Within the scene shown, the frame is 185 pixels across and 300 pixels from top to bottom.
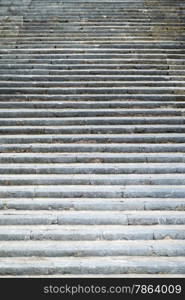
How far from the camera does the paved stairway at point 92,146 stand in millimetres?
4383

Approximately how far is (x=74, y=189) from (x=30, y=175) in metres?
0.80

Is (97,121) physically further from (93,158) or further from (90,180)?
(90,180)

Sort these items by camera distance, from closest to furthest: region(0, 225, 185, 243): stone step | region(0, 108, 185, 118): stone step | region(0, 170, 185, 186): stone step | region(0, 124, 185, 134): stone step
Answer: region(0, 225, 185, 243): stone step < region(0, 170, 185, 186): stone step < region(0, 124, 185, 134): stone step < region(0, 108, 185, 118): stone step

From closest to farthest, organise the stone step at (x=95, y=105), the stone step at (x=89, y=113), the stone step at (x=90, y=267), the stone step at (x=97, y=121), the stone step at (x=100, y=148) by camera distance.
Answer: the stone step at (x=90, y=267) < the stone step at (x=100, y=148) < the stone step at (x=97, y=121) < the stone step at (x=89, y=113) < the stone step at (x=95, y=105)

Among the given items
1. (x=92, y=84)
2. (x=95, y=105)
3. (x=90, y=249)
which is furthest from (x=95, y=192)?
(x=92, y=84)

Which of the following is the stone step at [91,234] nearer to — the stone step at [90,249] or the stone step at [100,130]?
the stone step at [90,249]

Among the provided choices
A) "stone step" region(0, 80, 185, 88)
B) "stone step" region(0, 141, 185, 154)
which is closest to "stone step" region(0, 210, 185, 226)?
"stone step" region(0, 141, 185, 154)

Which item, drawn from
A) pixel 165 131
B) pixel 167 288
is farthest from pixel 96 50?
pixel 167 288

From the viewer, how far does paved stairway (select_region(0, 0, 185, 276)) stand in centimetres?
438

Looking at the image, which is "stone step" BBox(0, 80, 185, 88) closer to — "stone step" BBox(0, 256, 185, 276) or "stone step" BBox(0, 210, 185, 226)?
"stone step" BBox(0, 210, 185, 226)

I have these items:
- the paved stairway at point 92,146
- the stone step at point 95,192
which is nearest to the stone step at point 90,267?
the paved stairway at point 92,146

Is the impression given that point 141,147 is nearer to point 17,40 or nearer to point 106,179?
point 106,179

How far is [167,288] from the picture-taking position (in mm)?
3961

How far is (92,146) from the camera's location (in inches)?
236
